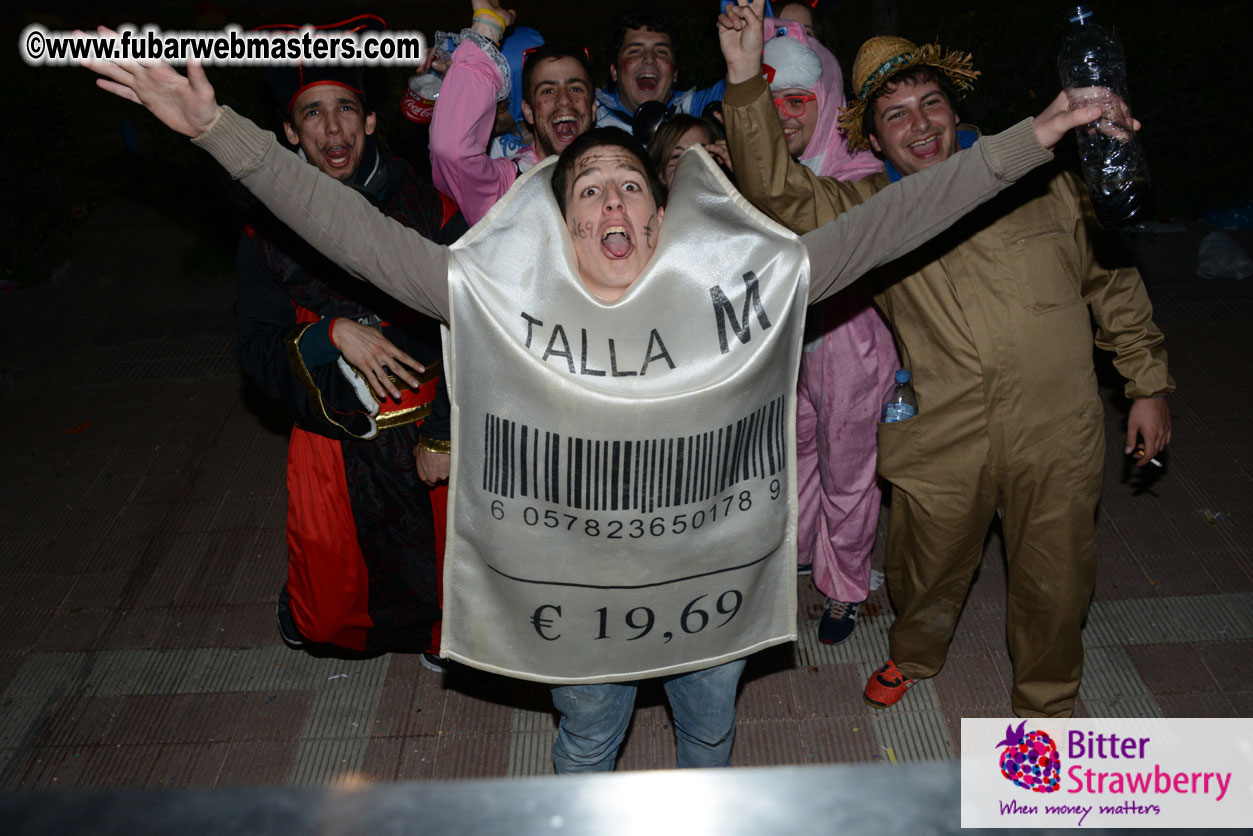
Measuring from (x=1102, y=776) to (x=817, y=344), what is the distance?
2.53 meters

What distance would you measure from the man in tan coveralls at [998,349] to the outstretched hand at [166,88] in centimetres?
126

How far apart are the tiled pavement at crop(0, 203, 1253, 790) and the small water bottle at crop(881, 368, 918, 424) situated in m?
1.08

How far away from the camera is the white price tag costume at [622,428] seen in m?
2.29

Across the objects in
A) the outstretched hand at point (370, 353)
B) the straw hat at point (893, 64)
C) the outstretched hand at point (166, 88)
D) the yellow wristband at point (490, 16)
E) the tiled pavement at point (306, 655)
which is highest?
the straw hat at point (893, 64)

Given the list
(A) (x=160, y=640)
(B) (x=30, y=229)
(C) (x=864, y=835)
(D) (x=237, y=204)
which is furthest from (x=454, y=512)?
(B) (x=30, y=229)

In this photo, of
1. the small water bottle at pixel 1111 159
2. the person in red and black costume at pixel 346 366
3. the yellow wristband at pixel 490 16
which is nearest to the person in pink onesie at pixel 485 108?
the yellow wristband at pixel 490 16

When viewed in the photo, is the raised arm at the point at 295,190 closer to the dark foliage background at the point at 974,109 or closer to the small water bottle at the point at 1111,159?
the small water bottle at the point at 1111,159

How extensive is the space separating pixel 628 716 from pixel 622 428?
95 centimetres

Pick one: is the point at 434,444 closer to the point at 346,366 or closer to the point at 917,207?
the point at 346,366

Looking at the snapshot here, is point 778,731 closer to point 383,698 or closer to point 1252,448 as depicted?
point 383,698

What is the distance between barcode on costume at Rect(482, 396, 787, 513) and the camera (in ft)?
7.57

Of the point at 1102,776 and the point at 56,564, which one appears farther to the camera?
the point at 56,564

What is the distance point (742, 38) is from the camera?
8.03 feet

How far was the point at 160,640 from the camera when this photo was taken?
161 inches
